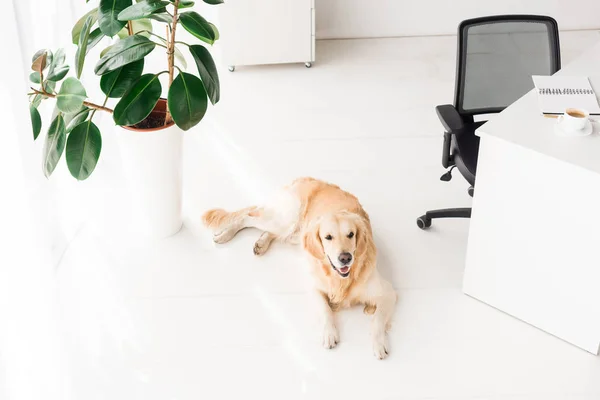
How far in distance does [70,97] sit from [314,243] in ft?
3.39

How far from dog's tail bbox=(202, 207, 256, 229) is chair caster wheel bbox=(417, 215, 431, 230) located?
2.44 feet

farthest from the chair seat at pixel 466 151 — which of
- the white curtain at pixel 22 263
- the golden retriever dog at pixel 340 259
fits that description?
the white curtain at pixel 22 263

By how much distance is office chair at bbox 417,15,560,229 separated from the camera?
297 centimetres

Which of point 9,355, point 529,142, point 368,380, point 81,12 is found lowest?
point 368,380

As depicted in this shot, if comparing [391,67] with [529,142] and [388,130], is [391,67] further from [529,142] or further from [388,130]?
[529,142]

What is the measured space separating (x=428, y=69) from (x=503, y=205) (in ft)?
7.38

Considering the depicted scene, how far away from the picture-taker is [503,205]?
2.62 metres

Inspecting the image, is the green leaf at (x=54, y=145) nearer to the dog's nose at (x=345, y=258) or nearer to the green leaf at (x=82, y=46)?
the green leaf at (x=82, y=46)

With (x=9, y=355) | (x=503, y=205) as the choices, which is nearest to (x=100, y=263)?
(x=9, y=355)

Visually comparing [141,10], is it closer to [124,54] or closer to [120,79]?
[124,54]

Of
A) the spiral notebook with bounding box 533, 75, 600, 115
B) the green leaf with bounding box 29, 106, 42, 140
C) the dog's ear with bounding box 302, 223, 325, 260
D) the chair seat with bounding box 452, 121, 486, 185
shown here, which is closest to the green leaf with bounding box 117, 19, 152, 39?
the green leaf with bounding box 29, 106, 42, 140

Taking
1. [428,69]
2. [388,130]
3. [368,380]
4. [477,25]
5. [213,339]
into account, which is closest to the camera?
[368,380]

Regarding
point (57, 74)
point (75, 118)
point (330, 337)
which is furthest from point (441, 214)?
point (57, 74)

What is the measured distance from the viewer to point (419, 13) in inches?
202
